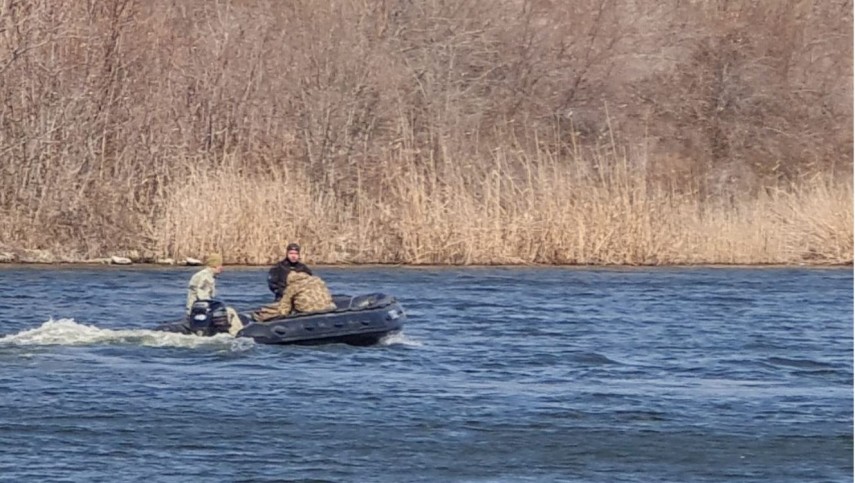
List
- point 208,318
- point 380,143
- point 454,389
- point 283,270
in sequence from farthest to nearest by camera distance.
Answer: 1. point 380,143
2. point 283,270
3. point 208,318
4. point 454,389

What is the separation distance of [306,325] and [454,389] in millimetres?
2269

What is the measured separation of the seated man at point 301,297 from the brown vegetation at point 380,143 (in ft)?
22.6

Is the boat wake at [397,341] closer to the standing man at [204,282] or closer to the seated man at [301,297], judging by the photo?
the seated man at [301,297]

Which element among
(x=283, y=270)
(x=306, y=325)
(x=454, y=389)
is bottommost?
(x=454, y=389)

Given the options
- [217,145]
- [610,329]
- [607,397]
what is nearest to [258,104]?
[217,145]

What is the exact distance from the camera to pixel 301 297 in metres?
17.1

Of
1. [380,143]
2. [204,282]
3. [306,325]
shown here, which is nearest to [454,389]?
[306,325]

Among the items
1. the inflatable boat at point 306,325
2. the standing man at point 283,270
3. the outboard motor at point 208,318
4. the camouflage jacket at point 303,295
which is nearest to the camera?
the outboard motor at point 208,318

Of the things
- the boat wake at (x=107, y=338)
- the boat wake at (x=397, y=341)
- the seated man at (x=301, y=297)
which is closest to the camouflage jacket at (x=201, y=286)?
the boat wake at (x=107, y=338)

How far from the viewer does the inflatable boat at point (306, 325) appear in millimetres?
16828

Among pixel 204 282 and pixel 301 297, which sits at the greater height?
pixel 204 282

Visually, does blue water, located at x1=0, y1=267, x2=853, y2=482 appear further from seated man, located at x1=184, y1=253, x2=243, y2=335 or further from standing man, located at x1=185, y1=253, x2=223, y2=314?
standing man, located at x1=185, y1=253, x2=223, y2=314

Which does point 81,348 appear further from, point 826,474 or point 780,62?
point 780,62

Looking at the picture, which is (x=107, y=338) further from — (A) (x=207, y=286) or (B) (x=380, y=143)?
(B) (x=380, y=143)
